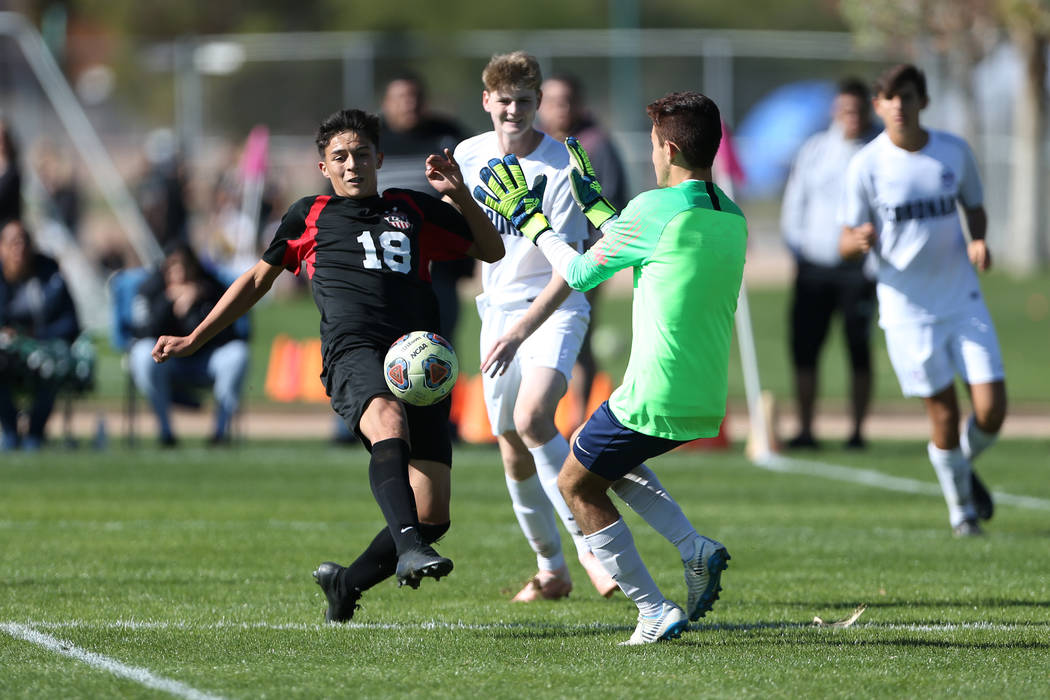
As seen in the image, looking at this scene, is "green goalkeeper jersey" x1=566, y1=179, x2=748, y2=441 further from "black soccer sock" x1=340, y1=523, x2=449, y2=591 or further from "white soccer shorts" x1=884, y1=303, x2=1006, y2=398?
"white soccer shorts" x1=884, y1=303, x2=1006, y2=398

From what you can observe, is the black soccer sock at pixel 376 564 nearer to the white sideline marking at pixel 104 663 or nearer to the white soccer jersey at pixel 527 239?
the white sideline marking at pixel 104 663

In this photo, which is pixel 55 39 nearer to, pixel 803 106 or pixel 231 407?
pixel 803 106

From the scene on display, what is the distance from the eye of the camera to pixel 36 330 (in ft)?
45.4

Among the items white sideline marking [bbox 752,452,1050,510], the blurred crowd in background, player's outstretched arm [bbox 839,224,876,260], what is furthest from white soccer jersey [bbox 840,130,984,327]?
the blurred crowd in background

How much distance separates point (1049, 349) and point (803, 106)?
15.5m

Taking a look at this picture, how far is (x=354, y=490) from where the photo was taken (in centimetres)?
1170

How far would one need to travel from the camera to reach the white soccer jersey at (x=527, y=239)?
7.39 meters

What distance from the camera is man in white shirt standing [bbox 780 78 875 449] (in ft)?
44.0

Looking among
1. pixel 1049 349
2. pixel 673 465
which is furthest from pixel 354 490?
pixel 1049 349

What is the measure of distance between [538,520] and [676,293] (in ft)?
6.12

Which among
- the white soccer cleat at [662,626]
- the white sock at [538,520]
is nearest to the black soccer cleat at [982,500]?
the white sock at [538,520]

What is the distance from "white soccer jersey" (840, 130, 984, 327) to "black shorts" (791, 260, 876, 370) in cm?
428

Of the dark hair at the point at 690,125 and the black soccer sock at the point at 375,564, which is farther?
the black soccer sock at the point at 375,564

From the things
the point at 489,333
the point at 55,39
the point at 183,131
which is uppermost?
the point at 55,39
